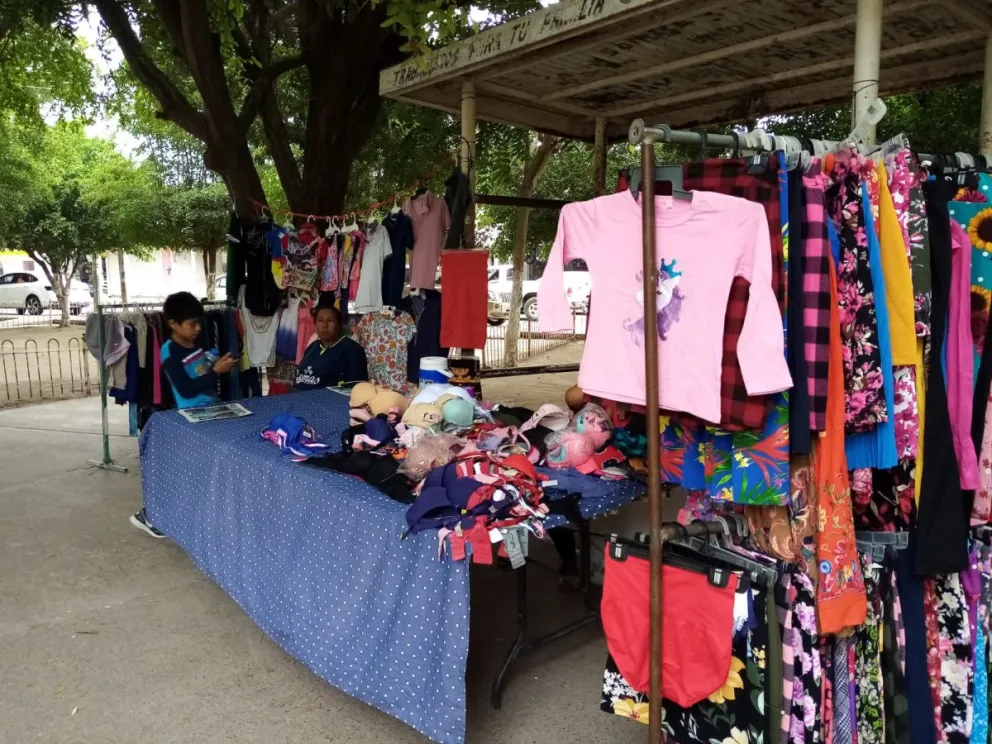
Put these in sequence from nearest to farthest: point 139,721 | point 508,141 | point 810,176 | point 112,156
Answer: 1. point 810,176
2. point 139,721
3. point 508,141
4. point 112,156

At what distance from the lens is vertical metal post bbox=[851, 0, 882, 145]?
289 cm

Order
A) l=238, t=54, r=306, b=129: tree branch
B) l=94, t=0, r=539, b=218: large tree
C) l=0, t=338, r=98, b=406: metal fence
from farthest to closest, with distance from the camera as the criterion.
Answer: l=0, t=338, r=98, b=406: metal fence → l=238, t=54, r=306, b=129: tree branch → l=94, t=0, r=539, b=218: large tree

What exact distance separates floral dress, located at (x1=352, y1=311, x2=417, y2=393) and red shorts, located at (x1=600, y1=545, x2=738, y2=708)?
11.8ft

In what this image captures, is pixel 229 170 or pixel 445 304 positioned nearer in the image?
pixel 445 304

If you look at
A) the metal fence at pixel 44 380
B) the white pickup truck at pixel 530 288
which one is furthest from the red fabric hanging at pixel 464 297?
the white pickup truck at pixel 530 288

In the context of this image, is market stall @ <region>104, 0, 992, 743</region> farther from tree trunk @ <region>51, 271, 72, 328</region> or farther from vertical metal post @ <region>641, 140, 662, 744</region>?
tree trunk @ <region>51, 271, 72, 328</region>

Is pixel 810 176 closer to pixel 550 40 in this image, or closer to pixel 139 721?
pixel 550 40

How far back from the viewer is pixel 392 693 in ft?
8.62

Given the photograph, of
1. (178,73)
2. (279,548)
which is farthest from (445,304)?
(178,73)

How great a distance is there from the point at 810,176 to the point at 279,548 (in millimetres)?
2547

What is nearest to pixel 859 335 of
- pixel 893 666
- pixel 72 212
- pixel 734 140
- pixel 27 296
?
pixel 734 140

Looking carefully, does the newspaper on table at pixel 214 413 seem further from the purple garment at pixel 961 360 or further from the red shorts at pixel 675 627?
the purple garment at pixel 961 360

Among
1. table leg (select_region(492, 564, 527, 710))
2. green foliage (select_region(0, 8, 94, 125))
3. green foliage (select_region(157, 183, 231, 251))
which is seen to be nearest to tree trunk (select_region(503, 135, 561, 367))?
green foliage (select_region(0, 8, 94, 125))

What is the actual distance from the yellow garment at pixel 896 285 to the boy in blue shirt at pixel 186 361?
400 centimetres
